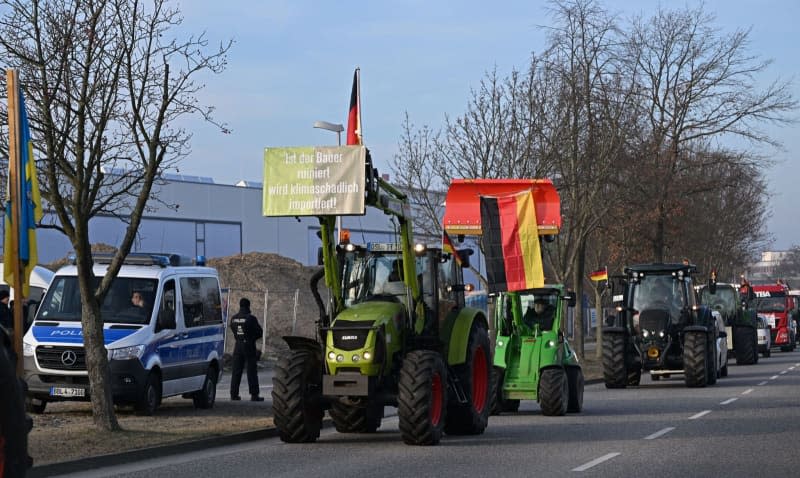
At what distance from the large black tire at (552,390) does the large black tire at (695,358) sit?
29.2ft

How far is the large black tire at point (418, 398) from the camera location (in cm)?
1622

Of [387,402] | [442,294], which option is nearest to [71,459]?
[387,402]

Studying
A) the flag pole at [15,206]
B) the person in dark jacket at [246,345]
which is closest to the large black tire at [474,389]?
the person in dark jacket at [246,345]

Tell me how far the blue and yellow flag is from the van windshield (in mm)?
8823

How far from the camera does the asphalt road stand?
1378 cm

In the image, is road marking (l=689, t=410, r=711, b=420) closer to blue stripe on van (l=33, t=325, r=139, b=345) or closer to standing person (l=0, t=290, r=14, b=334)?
blue stripe on van (l=33, t=325, r=139, b=345)

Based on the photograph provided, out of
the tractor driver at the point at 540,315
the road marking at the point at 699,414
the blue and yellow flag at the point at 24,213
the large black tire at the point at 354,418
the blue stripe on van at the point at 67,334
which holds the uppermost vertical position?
the blue and yellow flag at the point at 24,213

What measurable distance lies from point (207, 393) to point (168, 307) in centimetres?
196

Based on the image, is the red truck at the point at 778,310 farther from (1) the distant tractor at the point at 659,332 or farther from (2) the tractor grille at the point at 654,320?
(2) the tractor grille at the point at 654,320

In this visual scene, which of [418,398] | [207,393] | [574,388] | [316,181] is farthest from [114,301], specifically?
[574,388]

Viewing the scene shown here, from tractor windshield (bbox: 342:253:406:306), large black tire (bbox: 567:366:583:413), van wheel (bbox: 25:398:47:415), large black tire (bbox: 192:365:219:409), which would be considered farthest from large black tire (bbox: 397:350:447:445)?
van wheel (bbox: 25:398:47:415)

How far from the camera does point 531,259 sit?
23328 mm

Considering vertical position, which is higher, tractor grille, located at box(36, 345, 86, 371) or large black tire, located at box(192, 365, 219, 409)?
tractor grille, located at box(36, 345, 86, 371)

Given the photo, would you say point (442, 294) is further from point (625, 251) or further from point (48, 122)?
point (625, 251)
